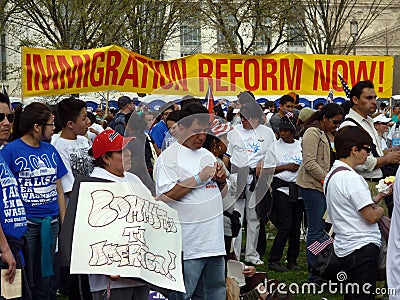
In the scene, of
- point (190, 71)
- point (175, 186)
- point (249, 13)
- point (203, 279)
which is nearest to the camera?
point (175, 186)

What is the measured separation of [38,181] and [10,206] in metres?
0.67

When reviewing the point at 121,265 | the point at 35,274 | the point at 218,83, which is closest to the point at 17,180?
the point at 35,274

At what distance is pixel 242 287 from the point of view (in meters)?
6.65

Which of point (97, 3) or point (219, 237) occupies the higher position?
point (97, 3)

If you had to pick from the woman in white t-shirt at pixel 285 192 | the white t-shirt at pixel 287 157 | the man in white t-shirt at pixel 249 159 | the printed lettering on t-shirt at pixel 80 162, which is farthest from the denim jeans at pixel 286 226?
the printed lettering on t-shirt at pixel 80 162

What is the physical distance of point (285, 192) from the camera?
27.4 ft

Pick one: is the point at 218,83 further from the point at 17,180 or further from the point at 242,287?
the point at 242,287

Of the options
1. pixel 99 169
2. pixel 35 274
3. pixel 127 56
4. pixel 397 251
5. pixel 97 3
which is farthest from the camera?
pixel 97 3

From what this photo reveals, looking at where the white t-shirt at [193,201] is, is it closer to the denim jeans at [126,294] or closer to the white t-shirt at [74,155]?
the denim jeans at [126,294]

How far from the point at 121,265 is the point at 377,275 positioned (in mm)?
1932

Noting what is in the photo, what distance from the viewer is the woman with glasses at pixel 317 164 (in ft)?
24.7

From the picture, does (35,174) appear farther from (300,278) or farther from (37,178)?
(300,278)

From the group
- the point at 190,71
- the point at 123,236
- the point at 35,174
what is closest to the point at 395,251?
the point at 123,236

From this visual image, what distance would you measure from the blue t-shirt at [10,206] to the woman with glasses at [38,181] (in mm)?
475
